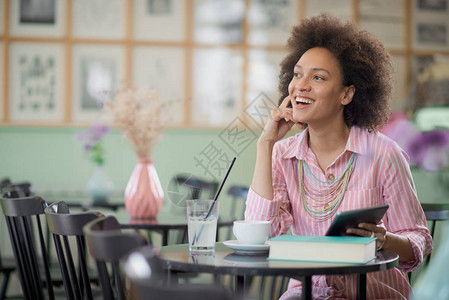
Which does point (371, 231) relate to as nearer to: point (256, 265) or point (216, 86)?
point (256, 265)

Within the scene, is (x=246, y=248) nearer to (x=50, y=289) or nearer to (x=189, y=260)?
(x=189, y=260)

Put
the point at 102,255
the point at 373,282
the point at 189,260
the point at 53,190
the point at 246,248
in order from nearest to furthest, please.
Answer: the point at 102,255 → the point at 189,260 → the point at 246,248 → the point at 373,282 → the point at 53,190

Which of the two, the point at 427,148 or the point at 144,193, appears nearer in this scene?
the point at 427,148

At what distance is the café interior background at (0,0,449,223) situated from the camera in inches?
179

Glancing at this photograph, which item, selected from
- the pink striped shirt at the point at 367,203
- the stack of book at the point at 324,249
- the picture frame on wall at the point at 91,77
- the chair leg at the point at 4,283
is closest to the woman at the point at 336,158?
the pink striped shirt at the point at 367,203

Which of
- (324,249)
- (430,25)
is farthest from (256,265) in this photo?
(430,25)

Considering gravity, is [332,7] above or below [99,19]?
above

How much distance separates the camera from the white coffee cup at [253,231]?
5.05 feet

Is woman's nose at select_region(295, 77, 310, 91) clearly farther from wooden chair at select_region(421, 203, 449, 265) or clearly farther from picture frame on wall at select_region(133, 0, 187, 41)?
picture frame on wall at select_region(133, 0, 187, 41)

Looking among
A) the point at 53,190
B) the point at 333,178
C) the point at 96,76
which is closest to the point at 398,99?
the point at 96,76

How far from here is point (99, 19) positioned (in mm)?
4609

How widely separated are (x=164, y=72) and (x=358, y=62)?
2869mm

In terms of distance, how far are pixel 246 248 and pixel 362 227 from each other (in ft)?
0.88

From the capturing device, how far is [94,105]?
462cm
